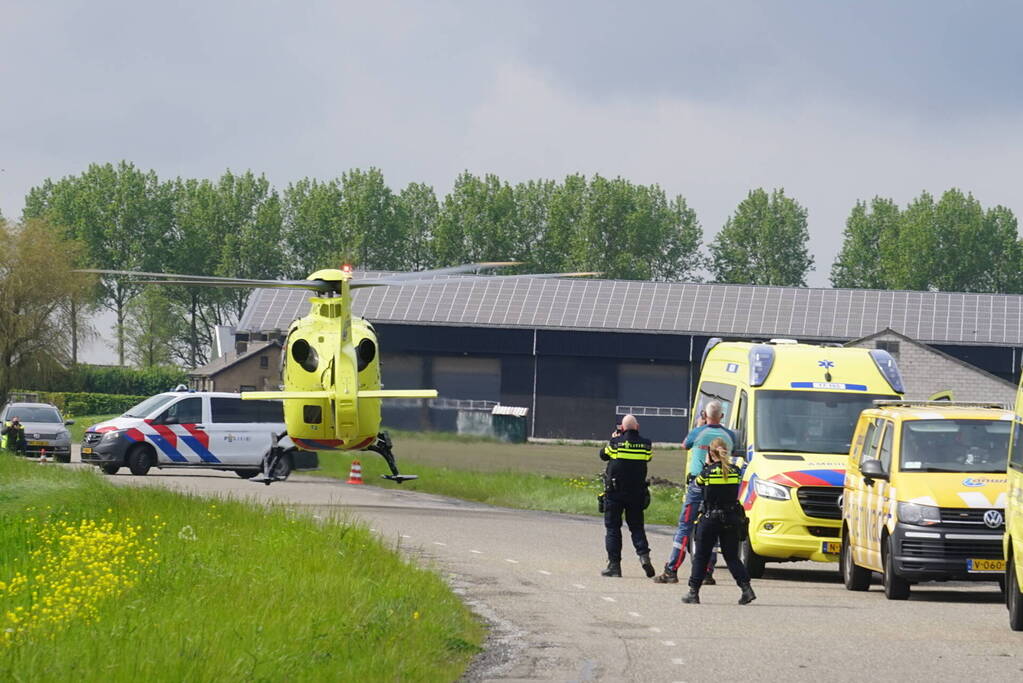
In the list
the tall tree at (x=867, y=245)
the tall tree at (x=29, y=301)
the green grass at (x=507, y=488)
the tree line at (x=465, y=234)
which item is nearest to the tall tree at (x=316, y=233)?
the tree line at (x=465, y=234)

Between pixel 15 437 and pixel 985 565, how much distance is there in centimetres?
3107

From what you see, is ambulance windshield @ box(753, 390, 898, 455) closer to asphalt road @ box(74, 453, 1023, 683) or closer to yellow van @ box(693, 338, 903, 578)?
yellow van @ box(693, 338, 903, 578)

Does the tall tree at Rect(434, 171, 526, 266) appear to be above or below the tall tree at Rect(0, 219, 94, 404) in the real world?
above

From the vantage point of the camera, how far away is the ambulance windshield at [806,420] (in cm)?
2098

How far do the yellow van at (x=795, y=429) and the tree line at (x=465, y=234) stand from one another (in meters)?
109

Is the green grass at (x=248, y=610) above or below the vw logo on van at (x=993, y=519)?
below

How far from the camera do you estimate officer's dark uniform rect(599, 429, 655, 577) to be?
19.3m

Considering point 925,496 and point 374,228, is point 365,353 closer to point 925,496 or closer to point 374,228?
point 925,496

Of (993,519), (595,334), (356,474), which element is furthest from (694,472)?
(595,334)

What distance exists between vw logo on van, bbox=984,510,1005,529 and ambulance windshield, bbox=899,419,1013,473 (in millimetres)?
929

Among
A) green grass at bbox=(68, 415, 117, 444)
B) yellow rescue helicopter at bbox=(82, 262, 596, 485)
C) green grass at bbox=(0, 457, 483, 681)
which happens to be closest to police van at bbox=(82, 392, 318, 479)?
yellow rescue helicopter at bbox=(82, 262, 596, 485)

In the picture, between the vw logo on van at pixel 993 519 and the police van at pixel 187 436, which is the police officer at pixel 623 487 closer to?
the vw logo on van at pixel 993 519

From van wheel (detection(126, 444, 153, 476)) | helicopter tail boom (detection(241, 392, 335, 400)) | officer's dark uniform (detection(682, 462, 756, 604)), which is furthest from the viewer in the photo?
van wheel (detection(126, 444, 153, 476))

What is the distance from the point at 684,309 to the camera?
87.9 m
